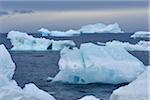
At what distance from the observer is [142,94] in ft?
16.1

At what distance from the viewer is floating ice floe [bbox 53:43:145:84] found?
27.8ft

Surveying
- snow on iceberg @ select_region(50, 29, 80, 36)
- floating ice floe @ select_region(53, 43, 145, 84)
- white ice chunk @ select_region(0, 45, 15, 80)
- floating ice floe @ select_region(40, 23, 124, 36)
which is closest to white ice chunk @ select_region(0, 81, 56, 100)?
white ice chunk @ select_region(0, 45, 15, 80)

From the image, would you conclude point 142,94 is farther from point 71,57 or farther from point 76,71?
point 71,57

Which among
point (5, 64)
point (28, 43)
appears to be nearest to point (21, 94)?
point (5, 64)

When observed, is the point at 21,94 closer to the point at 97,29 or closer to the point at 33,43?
the point at 33,43

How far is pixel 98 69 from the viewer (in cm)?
840

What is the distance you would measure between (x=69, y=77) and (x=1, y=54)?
5.63 feet

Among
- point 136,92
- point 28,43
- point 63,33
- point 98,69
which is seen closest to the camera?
point 136,92

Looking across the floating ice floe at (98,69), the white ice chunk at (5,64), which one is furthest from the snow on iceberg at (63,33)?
the white ice chunk at (5,64)

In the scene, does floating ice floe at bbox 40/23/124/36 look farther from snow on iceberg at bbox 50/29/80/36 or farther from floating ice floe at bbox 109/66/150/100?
floating ice floe at bbox 109/66/150/100

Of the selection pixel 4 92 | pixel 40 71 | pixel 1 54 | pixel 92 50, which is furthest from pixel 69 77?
pixel 4 92

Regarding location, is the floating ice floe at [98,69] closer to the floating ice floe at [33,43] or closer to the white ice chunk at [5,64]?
the white ice chunk at [5,64]

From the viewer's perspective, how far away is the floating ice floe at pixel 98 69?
8461mm

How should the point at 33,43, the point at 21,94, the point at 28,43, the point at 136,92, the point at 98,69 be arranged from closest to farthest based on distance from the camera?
the point at 136,92 < the point at 21,94 < the point at 98,69 < the point at 28,43 < the point at 33,43
